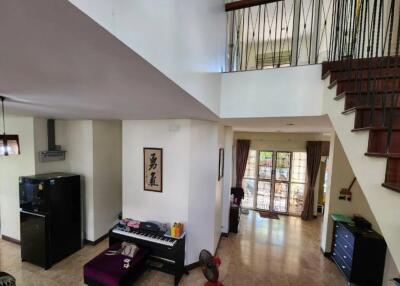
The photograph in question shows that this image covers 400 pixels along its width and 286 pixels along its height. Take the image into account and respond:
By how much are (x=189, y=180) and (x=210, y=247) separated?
1.44m

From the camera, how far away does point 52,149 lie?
12.8ft

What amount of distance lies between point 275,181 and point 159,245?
518 centimetres

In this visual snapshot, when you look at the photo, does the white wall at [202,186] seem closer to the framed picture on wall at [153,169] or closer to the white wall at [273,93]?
the framed picture on wall at [153,169]

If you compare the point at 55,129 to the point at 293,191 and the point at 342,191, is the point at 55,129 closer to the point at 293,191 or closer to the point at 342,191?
the point at 342,191

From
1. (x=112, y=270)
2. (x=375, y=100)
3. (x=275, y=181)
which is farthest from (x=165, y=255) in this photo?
(x=275, y=181)

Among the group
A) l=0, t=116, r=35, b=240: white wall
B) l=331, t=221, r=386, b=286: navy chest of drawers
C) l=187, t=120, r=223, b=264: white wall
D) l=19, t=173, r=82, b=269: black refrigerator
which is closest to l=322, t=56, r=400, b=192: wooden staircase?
l=187, t=120, r=223, b=264: white wall

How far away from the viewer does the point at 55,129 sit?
157 inches

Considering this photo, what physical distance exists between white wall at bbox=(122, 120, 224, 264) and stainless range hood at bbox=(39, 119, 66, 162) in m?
1.47

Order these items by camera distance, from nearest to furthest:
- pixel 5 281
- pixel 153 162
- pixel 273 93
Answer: pixel 5 281
pixel 273 93
pixel 153 162

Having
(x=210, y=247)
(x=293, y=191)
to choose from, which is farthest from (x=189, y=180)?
(x=293, y=191)

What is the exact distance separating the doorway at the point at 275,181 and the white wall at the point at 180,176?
3.82 m

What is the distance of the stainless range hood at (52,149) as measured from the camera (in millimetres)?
3761

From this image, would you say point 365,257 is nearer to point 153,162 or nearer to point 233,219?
point 233,219

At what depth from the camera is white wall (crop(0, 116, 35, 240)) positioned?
3.60 metres
